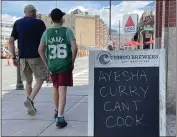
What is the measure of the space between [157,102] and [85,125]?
2.12 meters

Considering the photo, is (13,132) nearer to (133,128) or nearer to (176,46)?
(133,128)

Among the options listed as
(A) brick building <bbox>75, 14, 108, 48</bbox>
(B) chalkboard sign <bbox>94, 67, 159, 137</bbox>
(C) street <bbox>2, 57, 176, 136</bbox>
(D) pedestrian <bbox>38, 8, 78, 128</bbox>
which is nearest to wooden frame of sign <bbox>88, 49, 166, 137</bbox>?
(B) chalkboard sign <bbox>94, 67, 159, 137</bbox>

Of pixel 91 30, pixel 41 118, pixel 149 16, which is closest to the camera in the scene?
pixel 41 118

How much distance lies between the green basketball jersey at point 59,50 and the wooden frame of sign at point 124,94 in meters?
1.60

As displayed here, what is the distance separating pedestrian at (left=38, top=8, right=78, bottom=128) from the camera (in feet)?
18.3

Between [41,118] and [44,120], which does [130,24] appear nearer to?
[41,118]

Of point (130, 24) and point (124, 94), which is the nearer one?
point (124, 94)

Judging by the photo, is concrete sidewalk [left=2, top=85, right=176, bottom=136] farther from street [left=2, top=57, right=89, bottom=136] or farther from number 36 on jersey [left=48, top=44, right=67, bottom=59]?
number 36 on jersey [left=48, top=44, right=67, bottom=59]

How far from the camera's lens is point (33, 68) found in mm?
6582

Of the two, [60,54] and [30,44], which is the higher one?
[30,44]

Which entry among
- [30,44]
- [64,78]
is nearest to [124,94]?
[64,78]

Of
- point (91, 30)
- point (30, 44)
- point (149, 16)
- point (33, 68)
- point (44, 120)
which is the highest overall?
point (91, 30)

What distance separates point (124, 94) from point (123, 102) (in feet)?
0.31

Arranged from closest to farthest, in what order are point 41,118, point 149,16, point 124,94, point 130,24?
1. point 124,94
2. point 41,118
3. point 130,24
4. point 149,16
